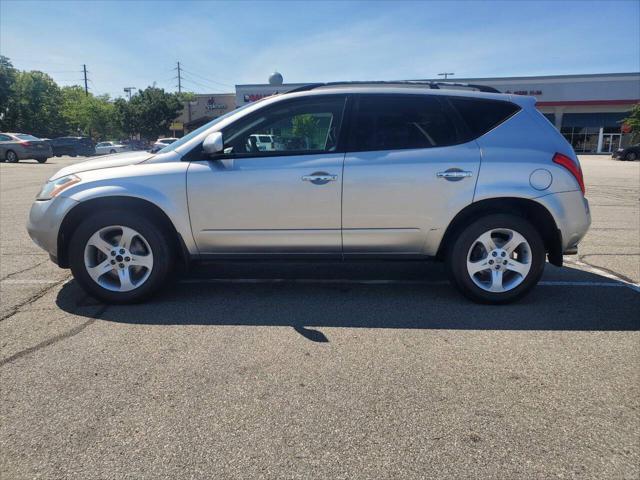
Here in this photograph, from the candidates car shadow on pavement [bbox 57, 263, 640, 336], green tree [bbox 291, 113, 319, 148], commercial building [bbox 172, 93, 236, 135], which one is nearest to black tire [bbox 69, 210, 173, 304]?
car shadow on pavement [bbox 57, 263, 640, 336]

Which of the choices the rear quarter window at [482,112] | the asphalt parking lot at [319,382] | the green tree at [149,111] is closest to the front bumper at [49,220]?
the asphalt parking lot at [319,382]

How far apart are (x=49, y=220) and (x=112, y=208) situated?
53 cm

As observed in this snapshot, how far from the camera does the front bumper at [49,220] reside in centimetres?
406

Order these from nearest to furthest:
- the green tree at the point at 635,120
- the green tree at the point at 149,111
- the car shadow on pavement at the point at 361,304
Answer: the car shadow on pavement at the point at 361,304 < the green tree at the point at 635,120 < the green tree at the point at 149,111

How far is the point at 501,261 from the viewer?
4.15m

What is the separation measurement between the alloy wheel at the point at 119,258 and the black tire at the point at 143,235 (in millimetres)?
33

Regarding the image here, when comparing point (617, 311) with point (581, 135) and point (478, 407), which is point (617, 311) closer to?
point (478, 407)

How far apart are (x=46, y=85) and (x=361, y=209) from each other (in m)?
69.9

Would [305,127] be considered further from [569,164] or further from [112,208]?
[569,164]

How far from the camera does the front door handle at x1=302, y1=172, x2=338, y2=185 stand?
4027 millimetres

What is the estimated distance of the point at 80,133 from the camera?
68.6 metres

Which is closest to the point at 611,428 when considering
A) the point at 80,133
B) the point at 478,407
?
the point at 478,407

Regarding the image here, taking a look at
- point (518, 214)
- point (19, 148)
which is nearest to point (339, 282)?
point (518, 214)

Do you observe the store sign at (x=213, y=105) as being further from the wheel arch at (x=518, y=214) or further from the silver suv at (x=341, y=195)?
the wheel arch at (x=518, y=214)
